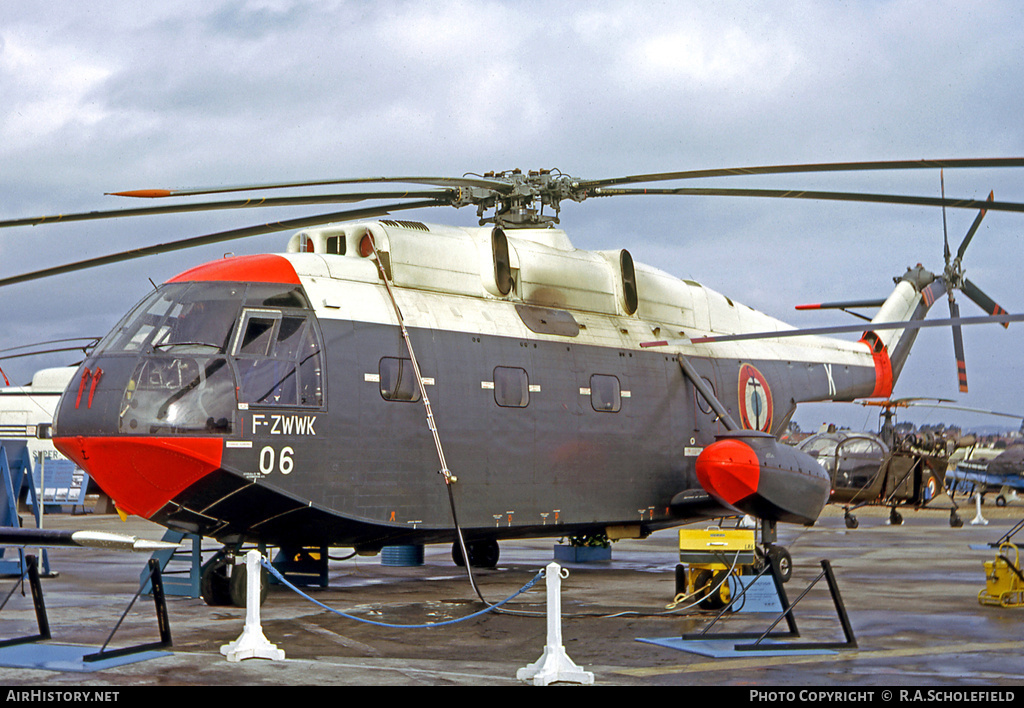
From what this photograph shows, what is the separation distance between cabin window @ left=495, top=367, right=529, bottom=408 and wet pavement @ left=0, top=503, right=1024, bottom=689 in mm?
2419

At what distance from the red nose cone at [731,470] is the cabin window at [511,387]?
2.41m

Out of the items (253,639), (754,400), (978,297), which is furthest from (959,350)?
(253,639)

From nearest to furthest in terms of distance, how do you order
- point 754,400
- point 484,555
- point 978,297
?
1. point 754,400
2. point 484,555
3. point 978,297

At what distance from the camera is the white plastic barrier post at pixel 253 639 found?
27.4 ft

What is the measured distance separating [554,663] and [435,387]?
4.71 meters

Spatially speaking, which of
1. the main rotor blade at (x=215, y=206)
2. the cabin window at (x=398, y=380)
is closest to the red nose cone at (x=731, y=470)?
the cabin window at (x=398, y=380)

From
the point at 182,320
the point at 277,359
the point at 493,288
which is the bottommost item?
the point at 277,359

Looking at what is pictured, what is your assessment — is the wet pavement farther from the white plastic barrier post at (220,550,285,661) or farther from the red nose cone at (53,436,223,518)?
the red nose cone at (53,436,223,518)

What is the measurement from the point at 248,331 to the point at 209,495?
1693 mm

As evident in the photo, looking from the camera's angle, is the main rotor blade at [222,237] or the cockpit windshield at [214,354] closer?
the cockpit windshield at [214,354]

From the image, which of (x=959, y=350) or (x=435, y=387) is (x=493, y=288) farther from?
(x=959, y=350)

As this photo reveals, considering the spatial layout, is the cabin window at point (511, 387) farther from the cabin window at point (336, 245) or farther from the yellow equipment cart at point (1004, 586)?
the yellow equipment cart at point (1004, 586)

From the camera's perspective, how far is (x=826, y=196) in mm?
11883

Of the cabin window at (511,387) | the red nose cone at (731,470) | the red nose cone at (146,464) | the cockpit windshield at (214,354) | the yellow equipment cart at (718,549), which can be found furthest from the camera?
the red nose cone at (731,470)
